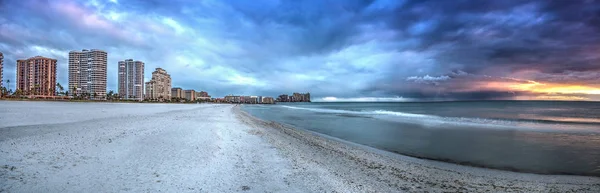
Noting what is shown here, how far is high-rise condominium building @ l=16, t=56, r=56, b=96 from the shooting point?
13950 centimetres

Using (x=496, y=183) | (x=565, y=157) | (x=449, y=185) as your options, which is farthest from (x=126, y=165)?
(x=565, y=157)

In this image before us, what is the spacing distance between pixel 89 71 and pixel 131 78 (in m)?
27.2

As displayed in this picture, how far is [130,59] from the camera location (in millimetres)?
186875

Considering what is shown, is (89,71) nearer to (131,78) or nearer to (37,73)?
(37,73)

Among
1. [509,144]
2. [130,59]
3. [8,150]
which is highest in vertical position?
[130,59]

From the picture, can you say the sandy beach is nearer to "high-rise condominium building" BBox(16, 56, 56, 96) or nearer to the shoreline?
the shoreline

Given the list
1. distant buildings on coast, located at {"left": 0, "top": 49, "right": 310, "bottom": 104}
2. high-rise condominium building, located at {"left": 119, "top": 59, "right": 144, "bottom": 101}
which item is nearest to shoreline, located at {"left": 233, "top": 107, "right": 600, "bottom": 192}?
distant buildings on coast, located at {"left": 0, "top": 49, "right": 310, "bottom": 104}

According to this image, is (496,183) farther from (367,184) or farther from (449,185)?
(367,184)

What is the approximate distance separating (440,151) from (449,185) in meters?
6.40

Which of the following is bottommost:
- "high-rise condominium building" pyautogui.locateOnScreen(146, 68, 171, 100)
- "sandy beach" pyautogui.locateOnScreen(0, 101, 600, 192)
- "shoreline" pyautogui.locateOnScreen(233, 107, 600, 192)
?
"shoreline" pyautogui.locateOnScreen(233, 107, 600, 192)

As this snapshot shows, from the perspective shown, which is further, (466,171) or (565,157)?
(565,157)

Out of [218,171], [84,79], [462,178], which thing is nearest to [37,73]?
[84,79]

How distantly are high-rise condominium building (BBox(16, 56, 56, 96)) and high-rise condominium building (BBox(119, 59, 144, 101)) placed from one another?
40391 mm

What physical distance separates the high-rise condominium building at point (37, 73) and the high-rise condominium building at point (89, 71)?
1532 centimetres
